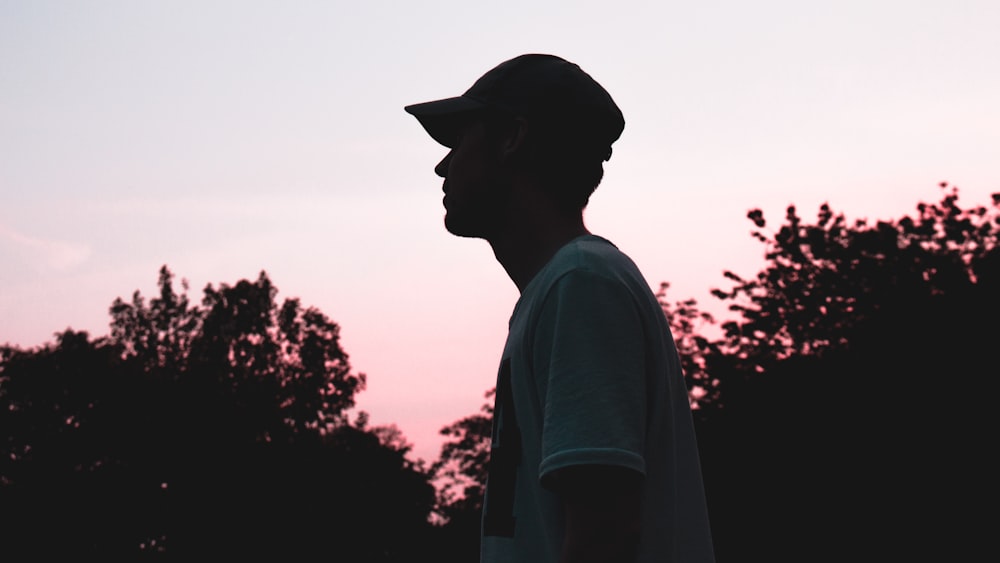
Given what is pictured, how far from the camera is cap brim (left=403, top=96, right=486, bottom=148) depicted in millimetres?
2707

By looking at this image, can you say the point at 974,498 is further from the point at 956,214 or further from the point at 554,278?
the point at 554,278

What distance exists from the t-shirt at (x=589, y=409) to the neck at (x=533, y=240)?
0.14 meters

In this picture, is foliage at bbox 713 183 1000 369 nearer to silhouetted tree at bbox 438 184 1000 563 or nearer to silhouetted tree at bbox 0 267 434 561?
silhouetted tree at bbox 438 184 1000 563

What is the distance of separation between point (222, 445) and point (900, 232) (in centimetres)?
3831

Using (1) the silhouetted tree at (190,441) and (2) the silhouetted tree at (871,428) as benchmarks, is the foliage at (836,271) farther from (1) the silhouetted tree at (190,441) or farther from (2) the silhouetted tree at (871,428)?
(1) the silhouetted tree at (190,441)

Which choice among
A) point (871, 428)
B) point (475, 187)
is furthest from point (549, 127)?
point (871, 428)

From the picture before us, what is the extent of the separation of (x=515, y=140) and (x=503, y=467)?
0.80 meters

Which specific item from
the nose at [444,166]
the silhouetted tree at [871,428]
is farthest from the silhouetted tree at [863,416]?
the nose at [444,166]

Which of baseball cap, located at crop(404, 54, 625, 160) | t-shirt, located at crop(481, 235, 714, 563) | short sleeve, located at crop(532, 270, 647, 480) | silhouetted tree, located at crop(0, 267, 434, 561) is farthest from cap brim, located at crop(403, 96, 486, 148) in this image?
silhouetted tree, located at crop(0, 267, 434, 561)

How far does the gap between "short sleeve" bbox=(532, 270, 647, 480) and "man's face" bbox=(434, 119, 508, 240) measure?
1.54 feet

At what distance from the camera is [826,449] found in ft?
66.0

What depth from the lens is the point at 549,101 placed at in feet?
Result: 8.58

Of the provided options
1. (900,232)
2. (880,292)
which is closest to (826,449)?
(880,292)

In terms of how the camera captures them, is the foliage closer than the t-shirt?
No
